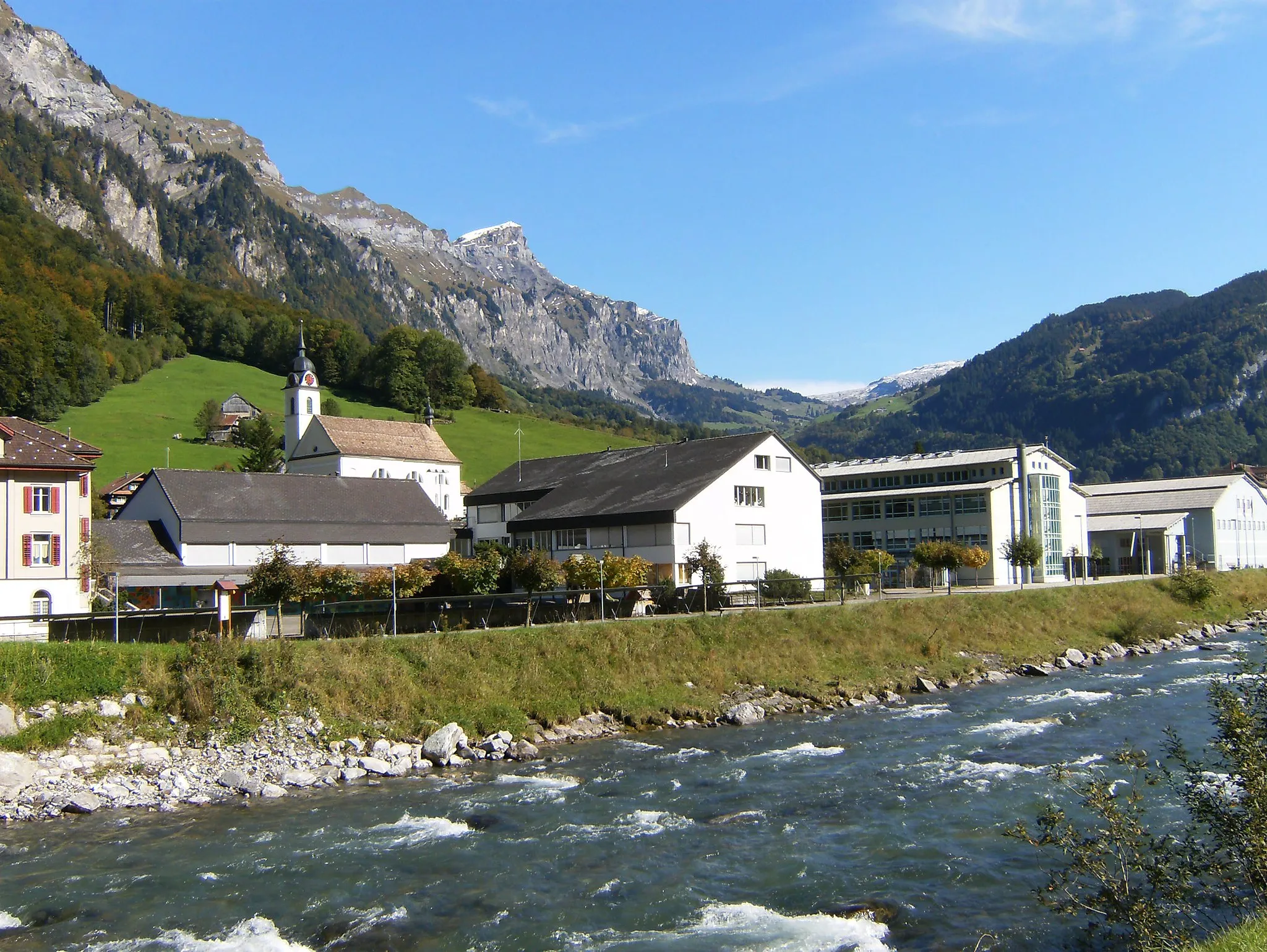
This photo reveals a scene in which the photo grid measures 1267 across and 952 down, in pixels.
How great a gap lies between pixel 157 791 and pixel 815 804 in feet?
46.4

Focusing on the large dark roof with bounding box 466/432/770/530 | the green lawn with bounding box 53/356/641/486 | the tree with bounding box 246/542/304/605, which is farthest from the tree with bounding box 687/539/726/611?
the green lawn with bounding box 53/356/641/486

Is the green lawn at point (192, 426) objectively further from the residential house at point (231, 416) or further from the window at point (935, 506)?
the window at point (935, 506)

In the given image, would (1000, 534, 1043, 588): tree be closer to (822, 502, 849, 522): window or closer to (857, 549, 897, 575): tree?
(857, 549, 897, 575): tree

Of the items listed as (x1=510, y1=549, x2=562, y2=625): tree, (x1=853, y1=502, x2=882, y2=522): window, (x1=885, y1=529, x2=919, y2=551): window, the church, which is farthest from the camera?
the church

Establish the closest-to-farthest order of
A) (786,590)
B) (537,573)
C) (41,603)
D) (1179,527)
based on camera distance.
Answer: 1. (41,603)
2. (537,573)
3. (786,590)
4. (1179,527)

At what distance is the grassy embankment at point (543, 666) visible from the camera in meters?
24.3

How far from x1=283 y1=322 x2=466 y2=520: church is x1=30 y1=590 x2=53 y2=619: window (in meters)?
56.3

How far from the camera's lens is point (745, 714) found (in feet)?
97.8

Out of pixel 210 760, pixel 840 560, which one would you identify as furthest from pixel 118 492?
pixel 210 760

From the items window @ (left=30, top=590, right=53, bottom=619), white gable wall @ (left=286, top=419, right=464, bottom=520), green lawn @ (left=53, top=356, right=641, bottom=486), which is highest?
green lawn @ (left=53, top=356, right=641, bottom=486)

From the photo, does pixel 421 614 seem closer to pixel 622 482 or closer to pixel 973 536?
pixel 622 482

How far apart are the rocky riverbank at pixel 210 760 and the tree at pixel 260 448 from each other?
66.3 metres

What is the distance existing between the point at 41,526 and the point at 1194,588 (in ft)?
189

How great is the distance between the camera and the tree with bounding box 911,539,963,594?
57.8 metres
